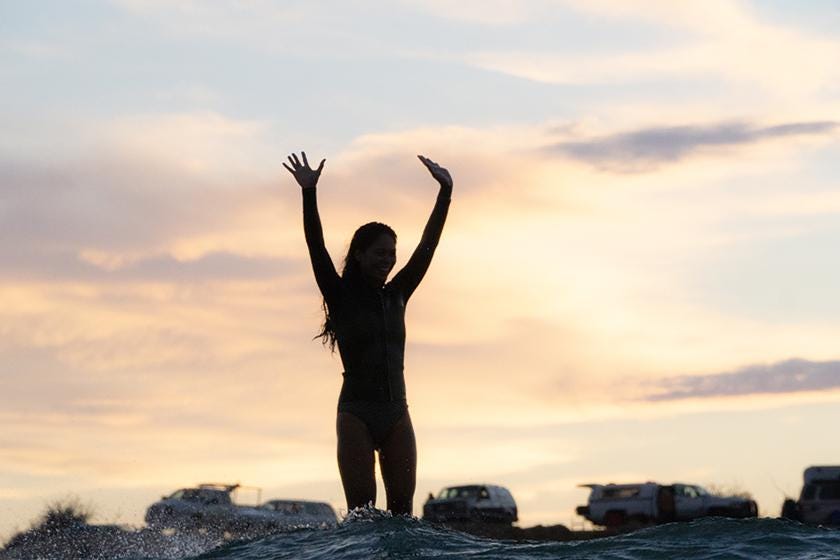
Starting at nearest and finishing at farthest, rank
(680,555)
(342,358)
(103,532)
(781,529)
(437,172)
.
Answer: (680,555) < (781,529) < (342,358) < (437,172) < (103,532)

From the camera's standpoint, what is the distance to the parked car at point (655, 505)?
43281 mm

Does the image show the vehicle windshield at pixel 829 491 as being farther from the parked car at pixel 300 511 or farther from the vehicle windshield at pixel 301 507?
the vehicle windshield at pixel 301 507

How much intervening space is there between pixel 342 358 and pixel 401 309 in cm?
47

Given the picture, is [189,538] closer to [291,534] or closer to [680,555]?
[291,534]

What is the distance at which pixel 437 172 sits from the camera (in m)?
8.90

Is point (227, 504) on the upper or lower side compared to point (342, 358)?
upper

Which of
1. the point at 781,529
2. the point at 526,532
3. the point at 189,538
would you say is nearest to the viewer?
the point at 781,529

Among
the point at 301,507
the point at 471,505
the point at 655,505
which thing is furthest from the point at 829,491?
the point at 301,507

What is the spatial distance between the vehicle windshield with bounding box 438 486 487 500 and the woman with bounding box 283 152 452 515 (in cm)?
3891

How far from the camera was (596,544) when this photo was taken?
7.47 m

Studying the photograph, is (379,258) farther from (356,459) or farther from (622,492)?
(622,492)

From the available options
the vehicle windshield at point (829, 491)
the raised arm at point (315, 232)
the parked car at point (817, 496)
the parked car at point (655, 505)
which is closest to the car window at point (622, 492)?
the parked car at point (655, 505)

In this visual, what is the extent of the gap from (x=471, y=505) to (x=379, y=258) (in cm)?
3875

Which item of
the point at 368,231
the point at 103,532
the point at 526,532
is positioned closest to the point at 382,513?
the point at 368,231
